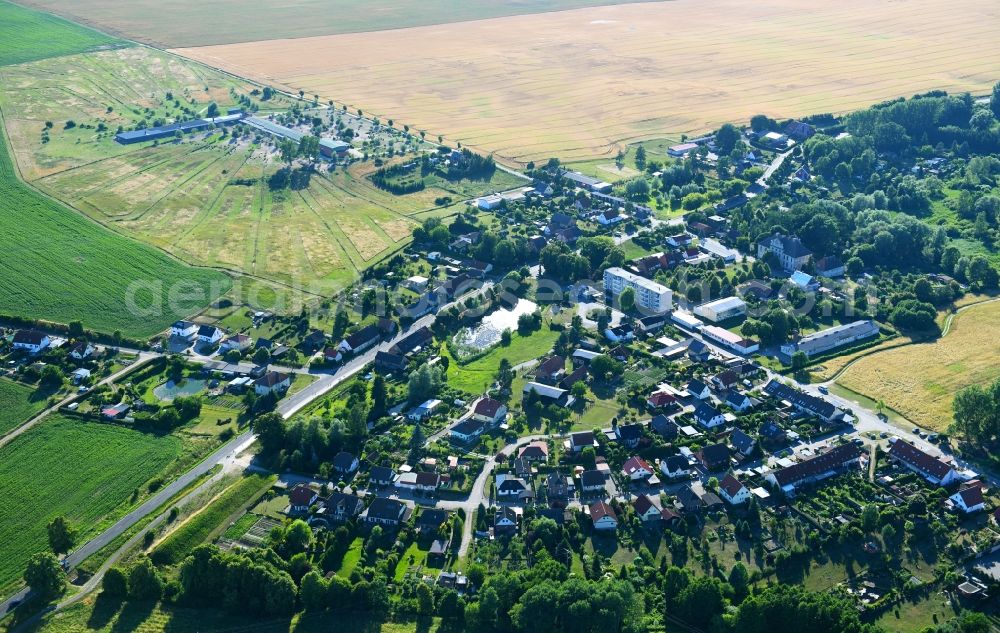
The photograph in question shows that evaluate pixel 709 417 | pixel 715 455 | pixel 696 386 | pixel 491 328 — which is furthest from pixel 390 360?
pixel 715 455

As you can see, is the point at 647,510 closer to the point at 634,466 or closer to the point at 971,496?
the point at 634,466

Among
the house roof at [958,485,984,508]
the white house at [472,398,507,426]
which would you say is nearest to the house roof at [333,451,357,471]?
the white house at [472,398,507,426]

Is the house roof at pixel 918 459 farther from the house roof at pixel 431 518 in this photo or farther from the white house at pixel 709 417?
the house roof at pixel 431 518

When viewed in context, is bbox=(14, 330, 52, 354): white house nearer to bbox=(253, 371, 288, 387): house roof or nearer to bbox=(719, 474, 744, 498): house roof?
bbox=(253, 371, 288, 387): house roof

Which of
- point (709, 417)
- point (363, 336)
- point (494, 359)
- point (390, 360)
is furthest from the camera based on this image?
point (363, 336)

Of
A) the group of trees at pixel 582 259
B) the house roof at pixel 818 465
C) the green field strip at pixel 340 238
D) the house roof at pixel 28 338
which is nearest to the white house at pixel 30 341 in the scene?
the house roof at pixel 28 338
